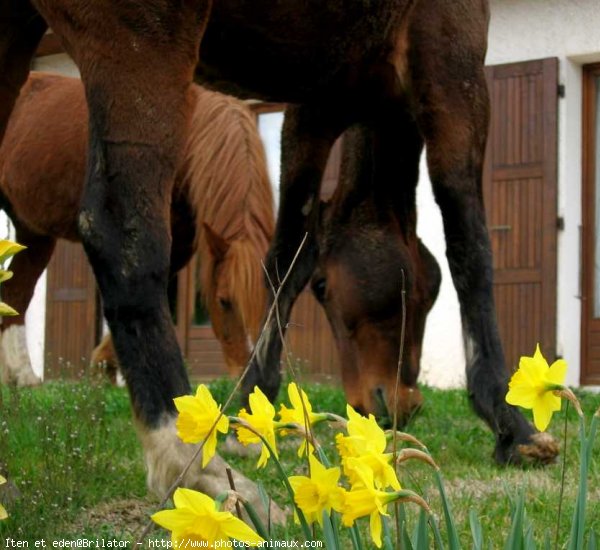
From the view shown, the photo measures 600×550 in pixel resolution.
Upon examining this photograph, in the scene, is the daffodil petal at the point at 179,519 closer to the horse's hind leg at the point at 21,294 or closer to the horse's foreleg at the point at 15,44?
the horse's foreleg at the point at 15,44

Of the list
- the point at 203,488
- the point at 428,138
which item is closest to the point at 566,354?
the point at 428,138

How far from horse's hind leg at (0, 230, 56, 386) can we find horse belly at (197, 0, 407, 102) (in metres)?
4.37

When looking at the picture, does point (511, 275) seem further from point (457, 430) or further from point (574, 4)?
point (457, 430)

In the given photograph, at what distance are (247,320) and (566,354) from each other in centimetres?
439

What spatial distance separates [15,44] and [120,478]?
4.46 ft

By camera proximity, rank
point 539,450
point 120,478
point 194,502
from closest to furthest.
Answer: point 194,502 → point 120,478 → point 539,450

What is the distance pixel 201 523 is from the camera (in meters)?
1.29

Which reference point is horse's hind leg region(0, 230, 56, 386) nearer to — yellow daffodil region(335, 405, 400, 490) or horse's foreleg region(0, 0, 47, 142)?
horse's foreleg region(0, 0, 47, 142)

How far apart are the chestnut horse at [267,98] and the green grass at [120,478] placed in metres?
0.25

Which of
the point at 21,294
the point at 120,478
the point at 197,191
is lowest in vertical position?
the point at 120,478

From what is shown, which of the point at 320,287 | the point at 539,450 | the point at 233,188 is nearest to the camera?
the point at 539,450

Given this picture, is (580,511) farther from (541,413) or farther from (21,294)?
(21,294)

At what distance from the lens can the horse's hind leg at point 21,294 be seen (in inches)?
316

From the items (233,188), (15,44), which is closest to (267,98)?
(15,44)
